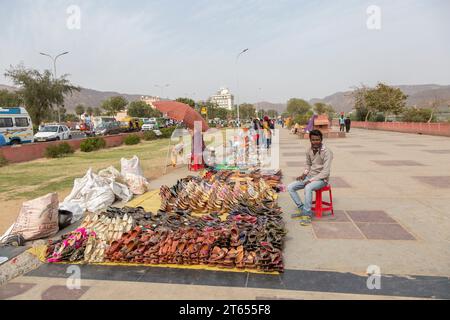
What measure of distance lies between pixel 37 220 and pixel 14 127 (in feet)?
70.4

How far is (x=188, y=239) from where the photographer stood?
14.0ft

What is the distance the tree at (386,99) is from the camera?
133ft

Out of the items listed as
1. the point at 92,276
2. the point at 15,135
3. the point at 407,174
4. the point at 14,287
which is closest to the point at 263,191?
the point at 92,276

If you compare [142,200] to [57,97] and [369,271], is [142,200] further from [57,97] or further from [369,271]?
[57,97]

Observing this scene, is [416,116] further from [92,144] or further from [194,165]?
[194,165]

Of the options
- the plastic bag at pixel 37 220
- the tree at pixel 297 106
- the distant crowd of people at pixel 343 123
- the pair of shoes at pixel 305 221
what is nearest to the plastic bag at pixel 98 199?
the plastic bag at pixel 37 220

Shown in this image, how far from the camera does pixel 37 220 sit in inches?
197

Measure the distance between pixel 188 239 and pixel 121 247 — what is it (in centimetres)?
85

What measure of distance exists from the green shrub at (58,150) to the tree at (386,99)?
35372 mm

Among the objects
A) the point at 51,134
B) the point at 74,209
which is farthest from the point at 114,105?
the point at 74,209

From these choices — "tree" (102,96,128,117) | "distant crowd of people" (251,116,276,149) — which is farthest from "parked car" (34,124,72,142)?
"tree" (102,96,128,117)

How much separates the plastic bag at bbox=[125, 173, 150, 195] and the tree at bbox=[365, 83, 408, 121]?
1546 inches

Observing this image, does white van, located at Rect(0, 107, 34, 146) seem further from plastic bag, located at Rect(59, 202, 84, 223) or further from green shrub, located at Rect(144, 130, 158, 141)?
plastic bag, located at Rect(59, 202, 84, 223)
